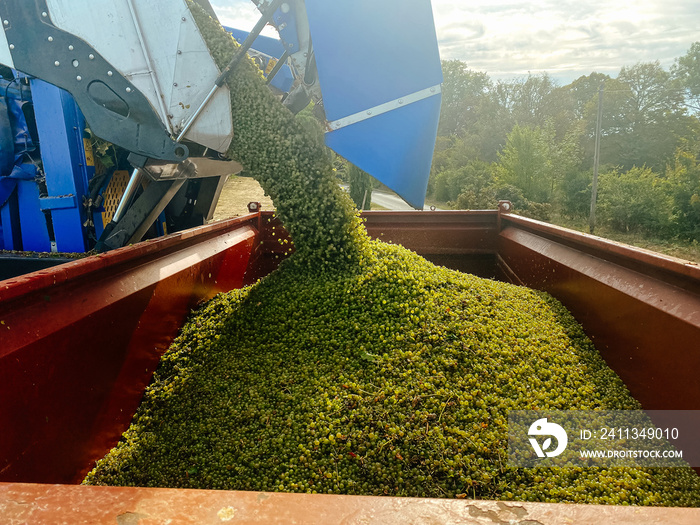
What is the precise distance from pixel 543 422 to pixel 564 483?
266 millimetres

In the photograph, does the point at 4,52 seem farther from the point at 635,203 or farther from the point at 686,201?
the point at 686,201

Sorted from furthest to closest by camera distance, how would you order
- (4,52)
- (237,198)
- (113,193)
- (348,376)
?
(237,198) → (113,193) → (4,52) → (348,376)

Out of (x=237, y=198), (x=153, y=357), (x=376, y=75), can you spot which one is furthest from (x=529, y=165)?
(x=153, y=357)

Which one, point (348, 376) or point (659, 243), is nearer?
point (348, 376)

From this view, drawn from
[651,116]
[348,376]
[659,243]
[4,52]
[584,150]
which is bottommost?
[659,243]

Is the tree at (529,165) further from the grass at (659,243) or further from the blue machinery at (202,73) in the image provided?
the blue machinery at (202,73)

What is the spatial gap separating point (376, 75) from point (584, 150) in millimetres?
31673

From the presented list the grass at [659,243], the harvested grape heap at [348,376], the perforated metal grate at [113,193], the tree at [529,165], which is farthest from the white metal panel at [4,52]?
the tree at [529,165]

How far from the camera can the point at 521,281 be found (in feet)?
10.6

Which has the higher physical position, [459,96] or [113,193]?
[459,96]

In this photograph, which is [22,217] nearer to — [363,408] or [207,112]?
[207,112]

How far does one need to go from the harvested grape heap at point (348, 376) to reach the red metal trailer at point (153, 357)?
0.47ft

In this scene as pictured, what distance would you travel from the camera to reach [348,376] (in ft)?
6.34

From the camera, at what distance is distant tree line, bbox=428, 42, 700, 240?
1944 cm
